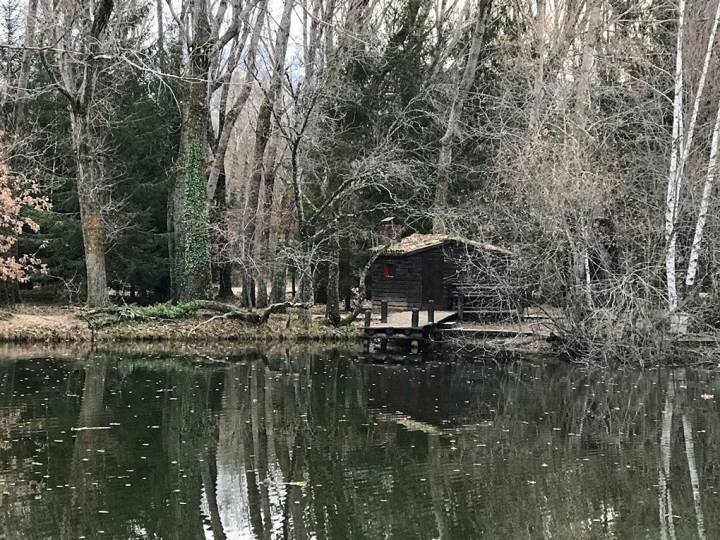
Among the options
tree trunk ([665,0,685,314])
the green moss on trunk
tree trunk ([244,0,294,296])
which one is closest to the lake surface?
tree trunk ([665,0,685,314])

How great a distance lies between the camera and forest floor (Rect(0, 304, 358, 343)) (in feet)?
65.1

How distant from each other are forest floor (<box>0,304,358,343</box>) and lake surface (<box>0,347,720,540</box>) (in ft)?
11.7

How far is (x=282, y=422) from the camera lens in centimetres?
1134

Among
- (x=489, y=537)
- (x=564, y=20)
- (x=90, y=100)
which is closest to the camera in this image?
(x=489, y=537)

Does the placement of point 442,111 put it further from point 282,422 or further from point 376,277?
point 282,422

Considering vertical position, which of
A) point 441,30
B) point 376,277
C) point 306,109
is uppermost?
point 441,30

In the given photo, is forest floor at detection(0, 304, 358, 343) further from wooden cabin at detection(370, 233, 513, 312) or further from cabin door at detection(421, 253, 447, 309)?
cabin door at detection(421, 253, 447, 309)

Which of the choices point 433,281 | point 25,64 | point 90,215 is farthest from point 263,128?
point 433,281

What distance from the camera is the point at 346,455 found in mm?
9492

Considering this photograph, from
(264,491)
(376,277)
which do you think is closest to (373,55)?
(376,277)

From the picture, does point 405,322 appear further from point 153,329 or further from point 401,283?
point 153,329

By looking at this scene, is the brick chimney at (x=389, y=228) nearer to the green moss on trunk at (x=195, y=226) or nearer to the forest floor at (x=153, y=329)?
the forest floor at (x=153, y=329)

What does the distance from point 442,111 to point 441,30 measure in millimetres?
3544

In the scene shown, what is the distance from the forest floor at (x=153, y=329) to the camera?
19.8m
